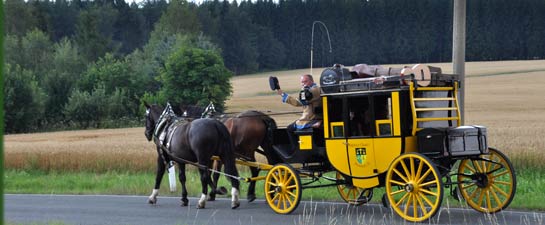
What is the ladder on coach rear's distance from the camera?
405 inches

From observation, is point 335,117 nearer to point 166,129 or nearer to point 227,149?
point 227,149

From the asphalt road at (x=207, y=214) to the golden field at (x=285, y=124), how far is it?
5.90 meters

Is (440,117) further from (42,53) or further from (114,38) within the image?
(114,38)

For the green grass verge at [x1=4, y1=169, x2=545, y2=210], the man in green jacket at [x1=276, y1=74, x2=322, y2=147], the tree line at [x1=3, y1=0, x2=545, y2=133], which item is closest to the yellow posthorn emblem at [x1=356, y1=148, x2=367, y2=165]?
the man in green jacket at [x1=276, y1=74, x2=322, y2=147]

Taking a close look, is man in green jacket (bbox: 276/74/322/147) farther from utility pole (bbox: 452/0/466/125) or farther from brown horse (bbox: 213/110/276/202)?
utility pole (bbox: 452/0/466/125)

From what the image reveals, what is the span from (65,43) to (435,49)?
33391 mm

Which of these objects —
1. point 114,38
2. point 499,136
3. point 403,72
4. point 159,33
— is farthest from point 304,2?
point 403,72

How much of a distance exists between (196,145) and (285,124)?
809 inches

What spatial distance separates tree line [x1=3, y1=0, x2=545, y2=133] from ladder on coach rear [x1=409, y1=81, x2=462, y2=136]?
33.1 meters

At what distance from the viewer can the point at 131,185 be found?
17.1 meters

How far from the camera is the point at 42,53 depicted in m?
76.3

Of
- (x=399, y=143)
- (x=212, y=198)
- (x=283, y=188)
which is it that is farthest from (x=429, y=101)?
(x=212, y=198)

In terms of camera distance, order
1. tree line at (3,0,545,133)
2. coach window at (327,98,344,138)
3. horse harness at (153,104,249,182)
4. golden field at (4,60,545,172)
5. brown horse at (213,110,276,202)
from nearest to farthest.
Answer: coach window at (327,98,344,138) → horse harness at (153,104,249,182) → brown horse at (213,110,276,202) → golden field at (4,60,545,172) → tree line at (3,0,545,133)

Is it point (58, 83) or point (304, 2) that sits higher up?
point (304, 2)
